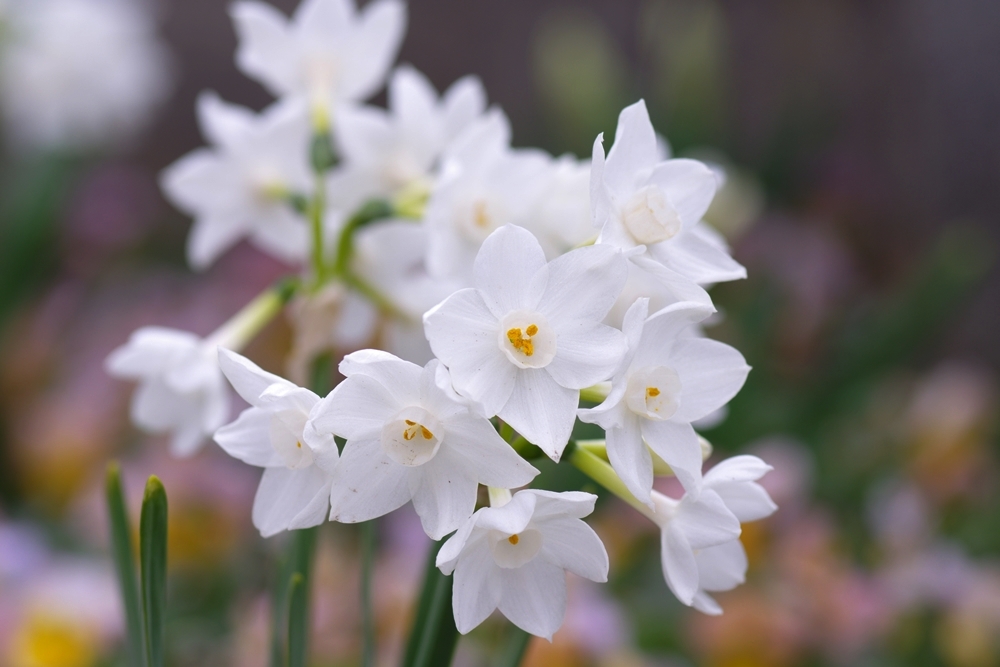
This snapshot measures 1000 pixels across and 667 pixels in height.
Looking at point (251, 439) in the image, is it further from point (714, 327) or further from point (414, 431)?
point (714, 327)

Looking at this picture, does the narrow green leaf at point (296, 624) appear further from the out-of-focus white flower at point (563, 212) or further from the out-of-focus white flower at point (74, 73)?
the out-of-focus white flower at point (74, 73)

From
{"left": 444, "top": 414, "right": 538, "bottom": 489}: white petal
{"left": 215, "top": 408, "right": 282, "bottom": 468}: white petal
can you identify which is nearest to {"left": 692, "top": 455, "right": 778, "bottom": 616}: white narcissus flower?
{"left": 444, "top": 414, "right": 538, "bottom": 489}: white petal

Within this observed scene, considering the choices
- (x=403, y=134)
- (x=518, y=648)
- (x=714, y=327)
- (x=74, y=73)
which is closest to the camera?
(x=518, y=648)

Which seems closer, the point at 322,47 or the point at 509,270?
the point at 509,270

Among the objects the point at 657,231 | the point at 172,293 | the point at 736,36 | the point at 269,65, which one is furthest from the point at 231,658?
the point at 736,36

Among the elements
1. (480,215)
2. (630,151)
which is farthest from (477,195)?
(630,151)

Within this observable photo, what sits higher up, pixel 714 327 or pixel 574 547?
pixel 574 547

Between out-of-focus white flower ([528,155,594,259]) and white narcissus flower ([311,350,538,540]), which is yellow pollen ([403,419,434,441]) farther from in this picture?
out-of-focus white flower ([528,155,594,259])
